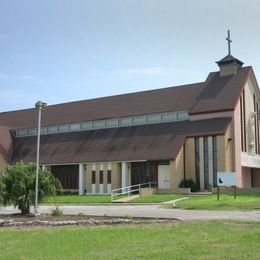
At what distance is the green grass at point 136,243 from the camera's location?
1072 cm

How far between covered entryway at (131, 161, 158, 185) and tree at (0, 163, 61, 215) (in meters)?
27.0

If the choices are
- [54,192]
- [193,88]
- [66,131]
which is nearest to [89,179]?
[66,131]

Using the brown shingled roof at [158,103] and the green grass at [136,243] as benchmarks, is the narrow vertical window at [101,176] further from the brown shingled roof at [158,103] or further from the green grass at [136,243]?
the green grass at [136,243]

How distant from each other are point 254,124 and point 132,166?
14.1 m

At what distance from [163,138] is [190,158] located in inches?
148

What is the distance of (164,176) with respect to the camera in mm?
49438

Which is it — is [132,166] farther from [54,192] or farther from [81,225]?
[81,225]

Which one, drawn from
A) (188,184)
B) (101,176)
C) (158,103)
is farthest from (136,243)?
(158,103)

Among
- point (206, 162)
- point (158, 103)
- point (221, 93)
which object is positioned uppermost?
point (221, 93)

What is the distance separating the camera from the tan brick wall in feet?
160

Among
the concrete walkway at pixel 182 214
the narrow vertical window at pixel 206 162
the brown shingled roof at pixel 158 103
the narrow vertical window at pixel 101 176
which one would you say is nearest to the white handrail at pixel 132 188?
the narrow vertical window at pixel 101 176

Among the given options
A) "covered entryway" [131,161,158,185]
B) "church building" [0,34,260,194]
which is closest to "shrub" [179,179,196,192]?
"church building" [0,34,260,194]

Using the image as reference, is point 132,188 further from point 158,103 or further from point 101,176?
point 158,103

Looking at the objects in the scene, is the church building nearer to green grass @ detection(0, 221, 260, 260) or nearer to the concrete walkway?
the concrete walkway
